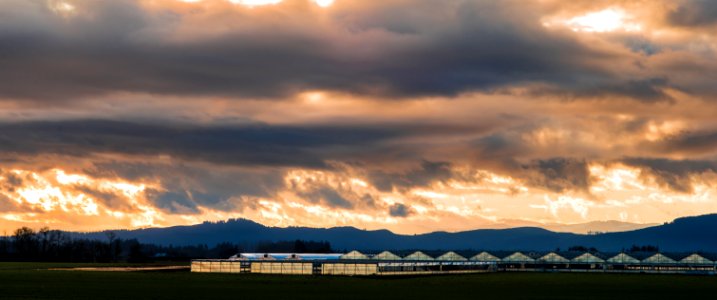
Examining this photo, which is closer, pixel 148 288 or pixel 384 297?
pixel 384 297

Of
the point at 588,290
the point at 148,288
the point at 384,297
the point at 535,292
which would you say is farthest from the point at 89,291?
the point at 588,290

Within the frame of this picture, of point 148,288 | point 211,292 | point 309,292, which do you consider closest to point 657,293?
point 309,292

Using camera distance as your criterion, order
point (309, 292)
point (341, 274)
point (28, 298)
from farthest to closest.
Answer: point (341, 274) → point (309, 292) → point (28, 298)

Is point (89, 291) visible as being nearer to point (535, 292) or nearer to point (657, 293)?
point (535, 292)

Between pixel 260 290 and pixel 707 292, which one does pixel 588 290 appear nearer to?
pixel 707 292

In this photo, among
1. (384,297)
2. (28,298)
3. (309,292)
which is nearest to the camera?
(28,298)

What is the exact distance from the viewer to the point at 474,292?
11581cm

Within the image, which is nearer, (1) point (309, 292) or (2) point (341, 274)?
(1) point (309, 292)

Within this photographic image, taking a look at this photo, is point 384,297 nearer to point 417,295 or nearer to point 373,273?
point 417,295

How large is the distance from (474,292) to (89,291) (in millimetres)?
45411

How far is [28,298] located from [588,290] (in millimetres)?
71732

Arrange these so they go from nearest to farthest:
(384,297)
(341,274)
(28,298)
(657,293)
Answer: (28,298) < (384,297) < (657,293) < (341,274)

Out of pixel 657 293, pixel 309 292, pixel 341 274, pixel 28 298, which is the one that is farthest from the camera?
pixel 341 274

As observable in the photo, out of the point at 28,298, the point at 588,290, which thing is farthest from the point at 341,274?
the point at 28,298
